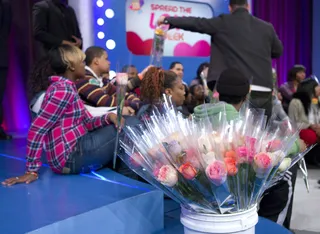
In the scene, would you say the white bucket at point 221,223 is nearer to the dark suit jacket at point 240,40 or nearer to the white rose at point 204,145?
the white rose at point 204,145

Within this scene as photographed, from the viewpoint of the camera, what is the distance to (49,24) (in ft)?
12.8

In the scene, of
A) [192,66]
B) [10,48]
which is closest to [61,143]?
[10,48]

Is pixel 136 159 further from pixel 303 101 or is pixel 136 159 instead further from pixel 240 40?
pixel 303 101

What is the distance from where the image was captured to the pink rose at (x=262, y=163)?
127 centimetres

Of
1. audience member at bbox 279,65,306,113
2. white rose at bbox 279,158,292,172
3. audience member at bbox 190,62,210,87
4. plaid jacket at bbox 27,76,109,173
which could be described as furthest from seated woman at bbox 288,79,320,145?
white rose at bbox 279,158,292,172

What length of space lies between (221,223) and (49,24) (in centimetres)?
302

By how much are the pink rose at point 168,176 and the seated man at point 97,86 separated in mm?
1476

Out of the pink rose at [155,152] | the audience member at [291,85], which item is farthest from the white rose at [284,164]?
the audience member at [291,85]

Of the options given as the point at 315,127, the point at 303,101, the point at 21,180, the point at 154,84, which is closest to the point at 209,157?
the point at 21,180

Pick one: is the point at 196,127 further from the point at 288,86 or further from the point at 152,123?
the point at 288,86

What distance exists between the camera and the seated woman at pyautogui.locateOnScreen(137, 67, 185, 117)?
2662 millimetres

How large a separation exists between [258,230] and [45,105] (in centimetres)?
109

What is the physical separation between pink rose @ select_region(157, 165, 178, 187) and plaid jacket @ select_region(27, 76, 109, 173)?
981 millimetres

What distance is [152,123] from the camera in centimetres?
149
